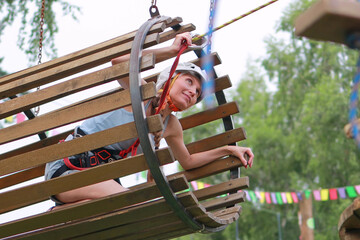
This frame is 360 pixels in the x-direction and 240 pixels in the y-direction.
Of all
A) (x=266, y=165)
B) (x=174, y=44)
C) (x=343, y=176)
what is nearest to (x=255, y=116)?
(x=266, y=165)

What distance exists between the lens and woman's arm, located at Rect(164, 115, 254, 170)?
3.13 metres

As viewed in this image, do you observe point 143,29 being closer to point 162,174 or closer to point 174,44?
point 174,44

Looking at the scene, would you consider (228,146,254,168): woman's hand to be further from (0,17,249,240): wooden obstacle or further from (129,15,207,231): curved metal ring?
(129,15,207,231): curved metal ring

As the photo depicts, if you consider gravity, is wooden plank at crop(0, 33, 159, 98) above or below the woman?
above

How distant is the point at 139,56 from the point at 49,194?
72cm

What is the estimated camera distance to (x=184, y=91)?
286 cm

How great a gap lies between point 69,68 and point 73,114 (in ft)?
0.93

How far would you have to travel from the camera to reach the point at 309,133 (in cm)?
1867

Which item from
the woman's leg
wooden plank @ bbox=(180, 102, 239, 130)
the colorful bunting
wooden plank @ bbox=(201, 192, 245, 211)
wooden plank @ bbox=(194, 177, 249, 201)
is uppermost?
wooden plank @ bbox=(180, 102, 239, 130)

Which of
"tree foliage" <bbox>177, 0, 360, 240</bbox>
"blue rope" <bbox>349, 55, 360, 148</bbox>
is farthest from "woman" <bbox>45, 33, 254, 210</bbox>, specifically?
"tree foliage" <bbox>177, 0, 360, 240</bbox>

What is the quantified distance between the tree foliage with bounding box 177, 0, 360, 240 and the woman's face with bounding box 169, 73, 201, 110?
1332cm

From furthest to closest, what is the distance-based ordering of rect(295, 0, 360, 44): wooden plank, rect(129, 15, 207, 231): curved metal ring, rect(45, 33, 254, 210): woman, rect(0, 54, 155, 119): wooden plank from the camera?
rect(45, 33, 254, 210): woman < rect(0, 54, 155, 119): wooden plank < rect(129, 15, 207, 231): curved metal ring < rect(295, 0, 360, 44): wooden plank

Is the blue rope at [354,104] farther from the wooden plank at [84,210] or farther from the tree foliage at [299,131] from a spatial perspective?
the tree foliage at [299,131]

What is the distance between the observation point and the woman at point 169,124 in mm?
2588
